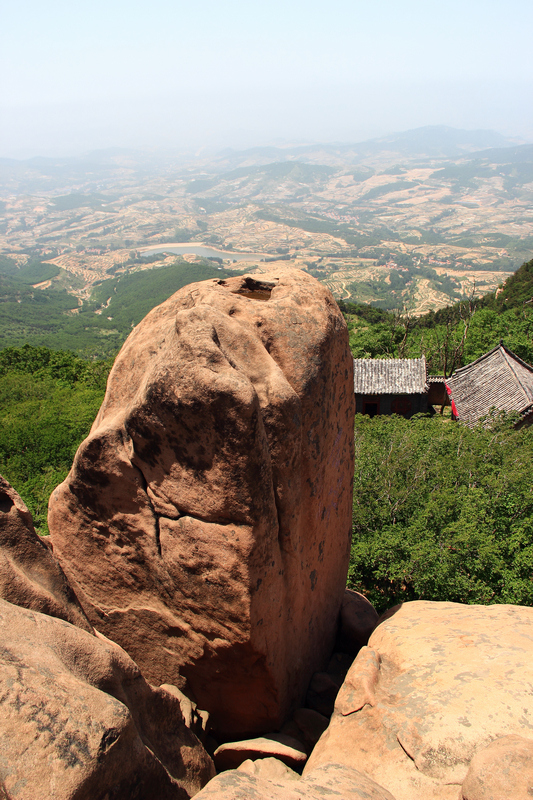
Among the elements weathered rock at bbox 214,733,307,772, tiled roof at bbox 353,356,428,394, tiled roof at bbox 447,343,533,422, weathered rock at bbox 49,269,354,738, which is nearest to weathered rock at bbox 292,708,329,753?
weathered rock at bbox 49,269,354,738

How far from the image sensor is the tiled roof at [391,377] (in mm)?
29078

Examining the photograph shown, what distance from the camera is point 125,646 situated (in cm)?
616

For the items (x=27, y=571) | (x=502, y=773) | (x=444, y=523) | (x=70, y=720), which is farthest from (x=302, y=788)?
(x=444, y=523)

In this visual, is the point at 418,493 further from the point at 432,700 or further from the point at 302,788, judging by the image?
the point at 302,788

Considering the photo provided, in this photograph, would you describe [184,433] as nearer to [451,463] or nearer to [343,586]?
[343,586]

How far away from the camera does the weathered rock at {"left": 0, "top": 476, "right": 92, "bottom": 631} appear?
4.36 metres

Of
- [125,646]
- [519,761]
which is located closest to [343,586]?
[125,646]

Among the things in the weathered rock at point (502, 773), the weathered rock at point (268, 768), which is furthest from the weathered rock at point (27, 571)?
the weathered rock at point (502, 773)

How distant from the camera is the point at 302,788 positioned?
4.12 metres

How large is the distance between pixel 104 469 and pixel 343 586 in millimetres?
4304

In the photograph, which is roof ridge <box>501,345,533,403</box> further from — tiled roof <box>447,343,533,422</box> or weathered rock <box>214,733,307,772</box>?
weathered rock <box>214,733,307,772</box>

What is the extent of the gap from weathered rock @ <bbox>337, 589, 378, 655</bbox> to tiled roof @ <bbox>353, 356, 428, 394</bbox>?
70.0ft

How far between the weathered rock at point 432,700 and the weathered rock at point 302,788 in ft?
1.13

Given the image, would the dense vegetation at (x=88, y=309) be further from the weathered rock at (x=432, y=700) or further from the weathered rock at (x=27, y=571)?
the weathered rock at (x=432, y=700)
